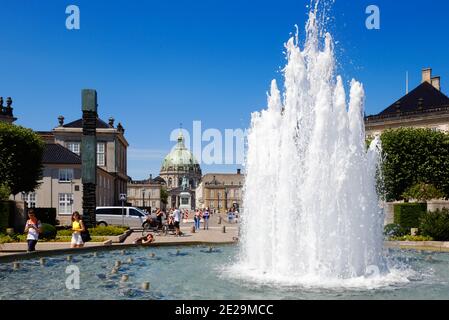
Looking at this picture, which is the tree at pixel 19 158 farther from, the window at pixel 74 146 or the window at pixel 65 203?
the window at pixel 74 146

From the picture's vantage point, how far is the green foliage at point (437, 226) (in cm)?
2961

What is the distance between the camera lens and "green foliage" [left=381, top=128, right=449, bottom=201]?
57469 millimetres

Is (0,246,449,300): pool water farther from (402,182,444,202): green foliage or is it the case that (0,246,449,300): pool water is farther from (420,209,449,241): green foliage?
(402,182,444,202): green foliage

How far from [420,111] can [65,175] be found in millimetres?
47737

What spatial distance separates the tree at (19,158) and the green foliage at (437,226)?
1286 inches

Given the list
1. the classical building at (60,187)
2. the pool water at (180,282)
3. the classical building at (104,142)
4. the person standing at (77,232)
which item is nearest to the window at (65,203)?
the classical building at (60,187)

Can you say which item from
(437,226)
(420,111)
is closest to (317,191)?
(437,226)

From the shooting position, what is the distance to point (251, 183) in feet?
67.8

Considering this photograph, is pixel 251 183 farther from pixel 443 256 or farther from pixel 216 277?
pixel 443 256

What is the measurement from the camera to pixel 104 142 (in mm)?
84000

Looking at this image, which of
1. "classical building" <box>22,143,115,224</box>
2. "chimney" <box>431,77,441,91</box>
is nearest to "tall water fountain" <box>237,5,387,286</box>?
"classical building" <box>22,143,115,224</box>

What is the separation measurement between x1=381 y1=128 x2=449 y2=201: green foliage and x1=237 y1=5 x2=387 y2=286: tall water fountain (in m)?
40.5
